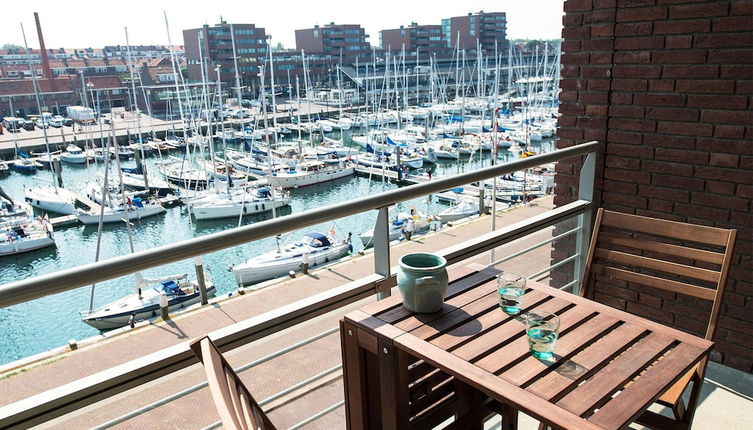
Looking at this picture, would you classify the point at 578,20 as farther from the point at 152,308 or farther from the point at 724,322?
the point at 152,308

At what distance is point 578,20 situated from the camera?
3.29 m

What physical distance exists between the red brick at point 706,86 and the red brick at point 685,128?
17cm

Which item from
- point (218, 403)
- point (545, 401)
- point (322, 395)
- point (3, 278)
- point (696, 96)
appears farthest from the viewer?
point (3, 278)

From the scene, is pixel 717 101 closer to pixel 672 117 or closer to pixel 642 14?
pixel 672 117

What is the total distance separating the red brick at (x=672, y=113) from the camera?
289 cm

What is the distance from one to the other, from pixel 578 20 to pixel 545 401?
2.74 m

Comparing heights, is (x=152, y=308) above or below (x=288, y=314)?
below

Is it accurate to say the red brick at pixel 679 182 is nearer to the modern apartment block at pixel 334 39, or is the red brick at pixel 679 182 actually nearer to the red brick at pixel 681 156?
the red brick at pixel 681 156

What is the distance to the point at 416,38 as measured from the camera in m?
71.1

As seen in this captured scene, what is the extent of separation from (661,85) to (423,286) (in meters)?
2.18

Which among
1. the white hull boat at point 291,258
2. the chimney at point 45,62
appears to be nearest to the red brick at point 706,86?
the white hull boat at point 291,258

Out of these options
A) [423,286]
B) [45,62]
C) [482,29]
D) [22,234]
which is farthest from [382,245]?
[482,29]

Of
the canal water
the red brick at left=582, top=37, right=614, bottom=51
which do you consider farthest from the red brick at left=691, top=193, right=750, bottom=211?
the canal water

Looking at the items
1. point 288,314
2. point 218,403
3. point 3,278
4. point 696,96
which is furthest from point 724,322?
point 3,278
